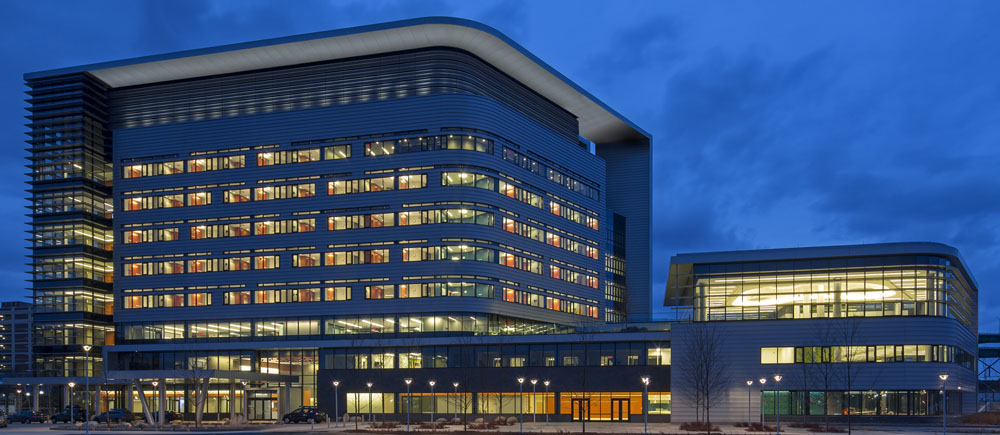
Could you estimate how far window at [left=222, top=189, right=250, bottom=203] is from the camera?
343 feet

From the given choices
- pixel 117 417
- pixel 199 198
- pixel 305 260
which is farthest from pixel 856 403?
pixel 199 198

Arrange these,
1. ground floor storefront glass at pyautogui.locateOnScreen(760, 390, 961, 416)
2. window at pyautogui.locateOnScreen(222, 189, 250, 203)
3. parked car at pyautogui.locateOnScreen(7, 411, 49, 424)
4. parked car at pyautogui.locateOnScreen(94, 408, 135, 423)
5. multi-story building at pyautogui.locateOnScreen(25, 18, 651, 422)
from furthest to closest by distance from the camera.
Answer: window at pyautogui.locateOnScreen(222, 189, 250, 203), multi-story building at pyautogui.locateOnScreen(25, 18, 651, 422), parked car at pyautogui.locateOnScreen(7, 411, 49, 424), parked car at pyautogui.locateOnScreen(94, 408, 135, 423), ground floor storefront glass at pyautogui.locateOnScreen(760, 390, 961, 416)

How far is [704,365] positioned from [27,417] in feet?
218

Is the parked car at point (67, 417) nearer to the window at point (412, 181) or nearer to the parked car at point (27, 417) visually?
the parked car at point (27, 417)

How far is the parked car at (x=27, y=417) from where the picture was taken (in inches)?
3669

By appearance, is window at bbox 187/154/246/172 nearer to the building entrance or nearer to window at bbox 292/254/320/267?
window at bbox 292/254/320/267

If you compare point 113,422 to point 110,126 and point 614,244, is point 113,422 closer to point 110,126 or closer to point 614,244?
point 110,126

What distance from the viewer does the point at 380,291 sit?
324 ft

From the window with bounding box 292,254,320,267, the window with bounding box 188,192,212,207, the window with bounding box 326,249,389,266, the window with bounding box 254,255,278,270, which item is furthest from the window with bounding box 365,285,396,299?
the window with bounding box 188,192,212,207

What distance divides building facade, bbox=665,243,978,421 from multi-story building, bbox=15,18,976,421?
0.34 m

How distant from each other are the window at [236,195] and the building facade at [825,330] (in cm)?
5046

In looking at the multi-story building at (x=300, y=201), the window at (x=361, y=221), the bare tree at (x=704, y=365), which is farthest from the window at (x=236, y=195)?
the bare tree at (x=704, y=365)

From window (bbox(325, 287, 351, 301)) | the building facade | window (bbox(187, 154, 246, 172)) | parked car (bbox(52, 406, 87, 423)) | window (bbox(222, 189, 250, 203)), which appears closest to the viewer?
the building facade

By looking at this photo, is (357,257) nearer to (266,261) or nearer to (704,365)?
(266,261)
